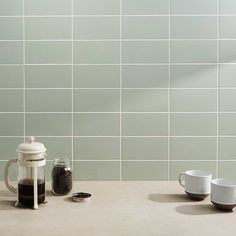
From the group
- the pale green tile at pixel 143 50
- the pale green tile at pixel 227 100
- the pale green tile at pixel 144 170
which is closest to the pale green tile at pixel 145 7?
the pale green tile at pixel 143 50

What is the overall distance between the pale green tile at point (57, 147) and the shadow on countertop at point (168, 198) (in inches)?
17.8

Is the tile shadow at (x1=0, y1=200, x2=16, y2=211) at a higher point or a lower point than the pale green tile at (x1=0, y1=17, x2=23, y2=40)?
lower

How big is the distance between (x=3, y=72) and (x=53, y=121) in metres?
0.32

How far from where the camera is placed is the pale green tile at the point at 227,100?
5.76 feet

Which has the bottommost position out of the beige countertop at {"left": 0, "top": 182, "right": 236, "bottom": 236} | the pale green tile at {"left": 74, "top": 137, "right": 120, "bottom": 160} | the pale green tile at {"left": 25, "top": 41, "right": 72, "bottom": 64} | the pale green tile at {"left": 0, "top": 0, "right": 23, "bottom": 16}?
the beige countertop at {"left": 0, "top": 182, "right": 236, "bottom": 236}

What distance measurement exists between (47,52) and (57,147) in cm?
44

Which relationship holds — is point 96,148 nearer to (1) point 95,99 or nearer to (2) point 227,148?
(1) point 95,99

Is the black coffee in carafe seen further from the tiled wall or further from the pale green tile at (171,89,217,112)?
the pale green tile at (171,89,217,112)

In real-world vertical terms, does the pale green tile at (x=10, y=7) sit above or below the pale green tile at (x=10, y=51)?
above

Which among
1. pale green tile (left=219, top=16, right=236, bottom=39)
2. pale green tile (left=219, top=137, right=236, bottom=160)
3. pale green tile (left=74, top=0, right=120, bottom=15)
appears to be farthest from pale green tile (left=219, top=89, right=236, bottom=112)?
pale green tile (left=74, top=0, right=120, bottom=15)

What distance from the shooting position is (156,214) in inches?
53.0

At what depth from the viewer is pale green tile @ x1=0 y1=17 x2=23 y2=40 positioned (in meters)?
1.71

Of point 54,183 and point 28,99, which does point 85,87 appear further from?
point 54,183

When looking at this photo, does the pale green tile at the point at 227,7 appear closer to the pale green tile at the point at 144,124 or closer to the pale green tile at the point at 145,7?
the pale green tile at the point at 145,7
